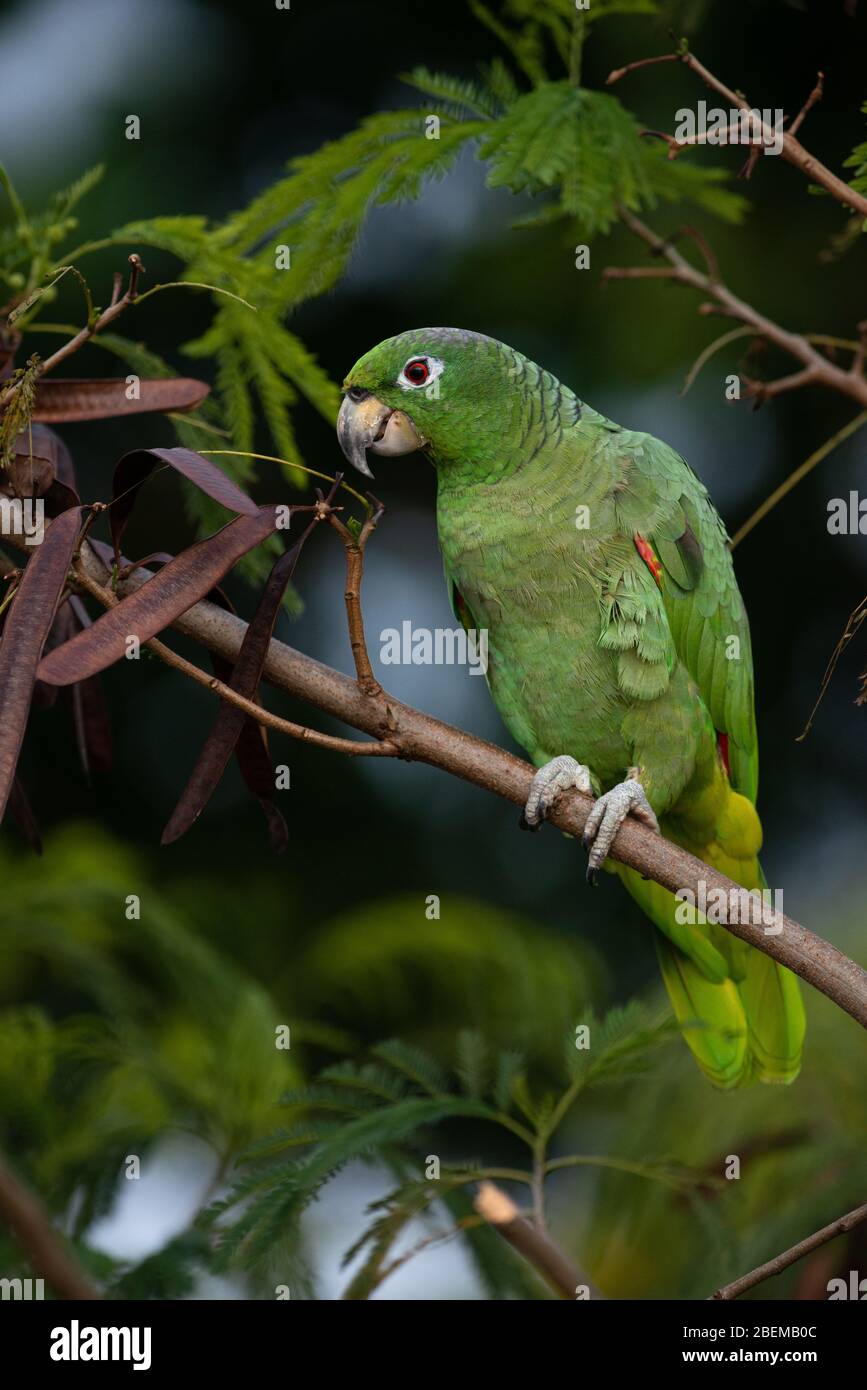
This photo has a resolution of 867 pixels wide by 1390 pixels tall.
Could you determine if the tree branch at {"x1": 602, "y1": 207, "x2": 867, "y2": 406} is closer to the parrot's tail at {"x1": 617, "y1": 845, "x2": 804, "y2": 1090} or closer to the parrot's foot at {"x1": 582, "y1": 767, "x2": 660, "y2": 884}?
the parrot's foot at {"x1": 582, "y1": 767, "x2": 660, "y2": 884}

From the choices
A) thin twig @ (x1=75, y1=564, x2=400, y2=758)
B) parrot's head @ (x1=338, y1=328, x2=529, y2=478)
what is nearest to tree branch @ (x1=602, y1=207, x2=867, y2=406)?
parrot's head @ (x1=338, y1=328, x2=529, y2=478)

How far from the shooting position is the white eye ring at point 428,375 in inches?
99.4

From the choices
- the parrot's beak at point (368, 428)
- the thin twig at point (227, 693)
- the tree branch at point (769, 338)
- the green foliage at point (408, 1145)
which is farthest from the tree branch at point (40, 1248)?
the tree branch at point (769, 338)

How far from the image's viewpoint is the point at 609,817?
2283 millimetres

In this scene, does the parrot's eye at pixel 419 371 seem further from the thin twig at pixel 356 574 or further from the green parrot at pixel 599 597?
the thin twig at pixel 356 574

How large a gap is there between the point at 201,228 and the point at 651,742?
1237 mm

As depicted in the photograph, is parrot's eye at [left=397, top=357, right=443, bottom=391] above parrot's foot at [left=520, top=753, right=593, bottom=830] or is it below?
above

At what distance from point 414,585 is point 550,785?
6.76ft

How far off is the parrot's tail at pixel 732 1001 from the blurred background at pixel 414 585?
1.20 ft

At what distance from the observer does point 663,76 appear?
150 inches

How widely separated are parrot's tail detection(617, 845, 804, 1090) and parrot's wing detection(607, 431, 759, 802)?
0.21m

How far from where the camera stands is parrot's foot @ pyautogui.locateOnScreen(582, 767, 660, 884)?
2234 mm

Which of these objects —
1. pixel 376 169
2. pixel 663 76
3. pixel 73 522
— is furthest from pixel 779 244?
pixel 73 522

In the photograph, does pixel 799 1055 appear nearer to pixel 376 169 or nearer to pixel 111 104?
pixel 376 169
